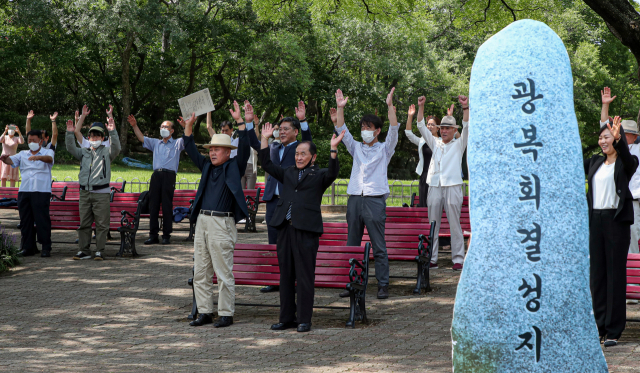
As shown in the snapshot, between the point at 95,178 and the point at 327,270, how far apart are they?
16.4ft

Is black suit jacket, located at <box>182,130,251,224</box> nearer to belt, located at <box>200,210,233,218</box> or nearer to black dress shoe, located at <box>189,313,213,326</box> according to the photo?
belt, located at <box>200,210,233,218</box>

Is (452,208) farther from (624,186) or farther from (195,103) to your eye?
(195,103)

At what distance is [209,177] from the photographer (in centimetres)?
668

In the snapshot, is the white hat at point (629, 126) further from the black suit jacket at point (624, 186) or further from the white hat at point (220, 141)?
the white hat at point (220, 141)

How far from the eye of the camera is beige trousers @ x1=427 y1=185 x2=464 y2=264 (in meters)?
8.87

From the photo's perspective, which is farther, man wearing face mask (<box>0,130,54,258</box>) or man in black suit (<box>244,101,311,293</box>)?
man wearing face mask (<box>0,130,54,258</box>)

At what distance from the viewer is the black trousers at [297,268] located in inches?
245

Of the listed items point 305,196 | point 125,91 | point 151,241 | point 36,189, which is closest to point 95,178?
point 36,189

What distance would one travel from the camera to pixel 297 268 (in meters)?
6.25

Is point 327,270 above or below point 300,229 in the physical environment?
below

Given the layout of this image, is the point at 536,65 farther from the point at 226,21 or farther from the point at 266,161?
the point at 226,21

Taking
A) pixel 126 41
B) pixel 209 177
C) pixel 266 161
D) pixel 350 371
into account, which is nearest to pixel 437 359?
pixel 350 371

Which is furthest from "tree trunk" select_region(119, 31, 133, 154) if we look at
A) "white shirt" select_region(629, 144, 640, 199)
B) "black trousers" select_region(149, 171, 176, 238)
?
"white shirt" select_region(629, 144, 640, 199)

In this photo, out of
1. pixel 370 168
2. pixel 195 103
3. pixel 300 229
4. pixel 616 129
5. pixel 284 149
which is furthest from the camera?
pixel 195 103
